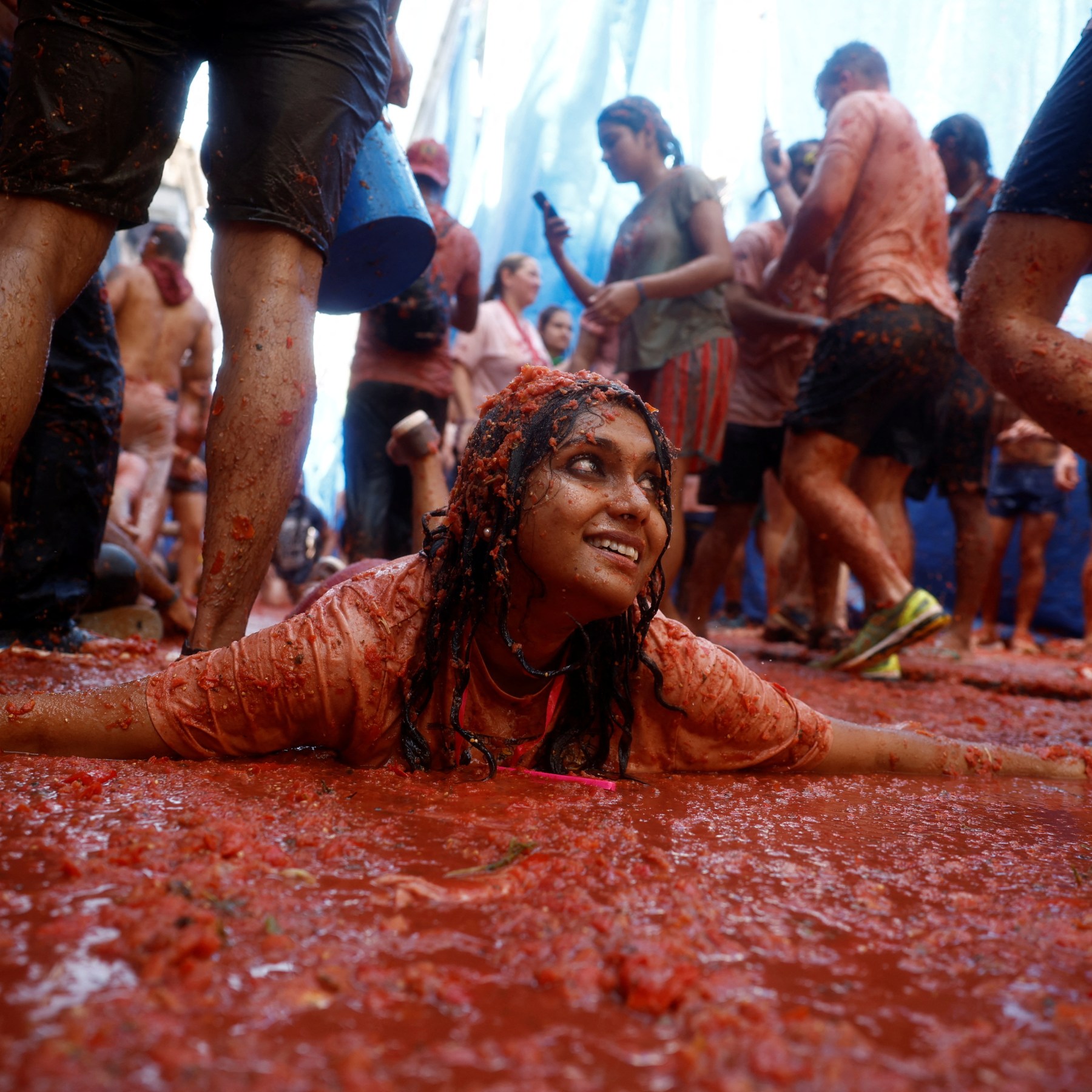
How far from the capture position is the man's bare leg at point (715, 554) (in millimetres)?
4762

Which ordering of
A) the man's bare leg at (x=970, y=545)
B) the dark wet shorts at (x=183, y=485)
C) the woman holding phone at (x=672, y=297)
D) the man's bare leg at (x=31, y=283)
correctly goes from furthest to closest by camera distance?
the dark wet shorts at (x=183, y=485), the man's bare leg at (x=970, y=545), the woman holding phone at (x=672, y=297), the man's bare leg at (x=31, y=283)

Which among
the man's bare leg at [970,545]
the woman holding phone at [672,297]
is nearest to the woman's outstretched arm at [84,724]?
the woman holding phone at [672,297]

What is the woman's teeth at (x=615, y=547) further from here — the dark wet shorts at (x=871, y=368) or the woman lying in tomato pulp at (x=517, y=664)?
the dark wet shorts at (x=871, y=368)

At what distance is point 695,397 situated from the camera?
414 centimetres

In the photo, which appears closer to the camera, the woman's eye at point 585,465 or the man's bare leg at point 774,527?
the woman's eye at point 585,465

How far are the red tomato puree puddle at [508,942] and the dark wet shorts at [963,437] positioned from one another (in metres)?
3.35

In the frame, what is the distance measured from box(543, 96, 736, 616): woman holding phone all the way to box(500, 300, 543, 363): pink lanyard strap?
5.45 feet

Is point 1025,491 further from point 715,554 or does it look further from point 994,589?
point 715,554

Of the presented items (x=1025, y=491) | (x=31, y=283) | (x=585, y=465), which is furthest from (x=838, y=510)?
(x=1025, y=491)

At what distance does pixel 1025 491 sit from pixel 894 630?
424 centimetres

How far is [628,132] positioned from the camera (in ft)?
14.9

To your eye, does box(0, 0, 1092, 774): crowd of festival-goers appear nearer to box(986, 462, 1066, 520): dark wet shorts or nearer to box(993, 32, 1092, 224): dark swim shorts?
box(993, 32, 1092, 224): dark swim shorts

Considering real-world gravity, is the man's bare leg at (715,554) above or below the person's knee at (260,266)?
below

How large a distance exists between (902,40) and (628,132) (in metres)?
2.62
